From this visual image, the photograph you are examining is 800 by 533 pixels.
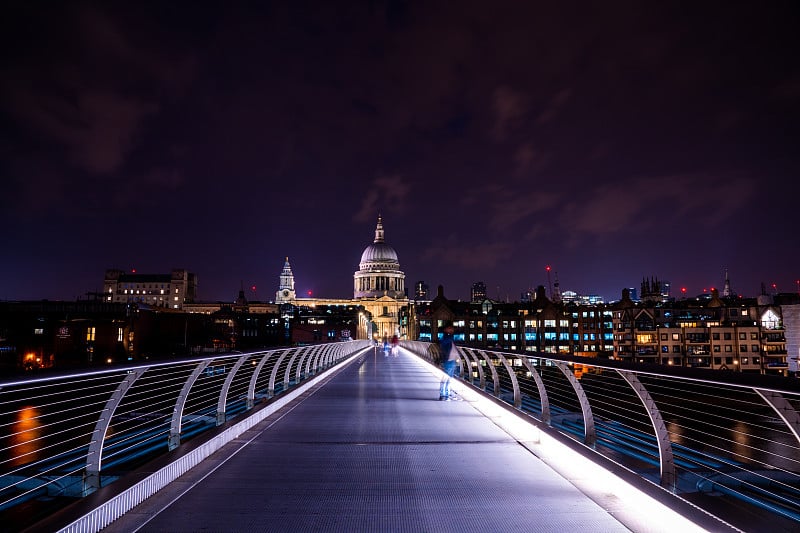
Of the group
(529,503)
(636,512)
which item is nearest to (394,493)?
(529,503)

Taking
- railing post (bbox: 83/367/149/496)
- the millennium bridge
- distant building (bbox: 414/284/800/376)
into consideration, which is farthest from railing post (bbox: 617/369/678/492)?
distant building (bbox: 414/284/800/376)

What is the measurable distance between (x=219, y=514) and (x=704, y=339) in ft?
336

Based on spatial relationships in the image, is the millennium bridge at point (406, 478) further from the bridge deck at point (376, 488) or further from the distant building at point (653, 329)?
the distant building at point (653, 329)

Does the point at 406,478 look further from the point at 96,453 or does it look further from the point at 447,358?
the point at 447,358

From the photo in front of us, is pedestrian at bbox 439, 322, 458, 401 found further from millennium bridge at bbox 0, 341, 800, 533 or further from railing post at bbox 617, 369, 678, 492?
railing post at bbox 617, 369, 678, 492

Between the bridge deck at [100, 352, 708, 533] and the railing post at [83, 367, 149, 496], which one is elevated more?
the railing post at [83, 367, 149, 496]

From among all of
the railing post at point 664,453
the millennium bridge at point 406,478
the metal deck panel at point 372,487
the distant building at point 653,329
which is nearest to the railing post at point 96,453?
the millennium bridge at point 406,478

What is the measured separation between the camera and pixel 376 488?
17.0 feet

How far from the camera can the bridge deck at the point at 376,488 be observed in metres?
4.23

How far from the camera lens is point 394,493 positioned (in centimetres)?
502

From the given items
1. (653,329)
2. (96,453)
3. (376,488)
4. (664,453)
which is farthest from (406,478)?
(653,329)

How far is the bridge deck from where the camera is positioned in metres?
4.23

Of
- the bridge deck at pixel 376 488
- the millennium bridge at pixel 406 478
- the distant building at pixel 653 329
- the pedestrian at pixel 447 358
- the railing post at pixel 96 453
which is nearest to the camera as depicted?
the millennium bridge at pixel 406 478

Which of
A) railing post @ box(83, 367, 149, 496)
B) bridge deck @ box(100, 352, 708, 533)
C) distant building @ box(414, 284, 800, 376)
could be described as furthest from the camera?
distant building @ box(414, 284, 800, 376)
